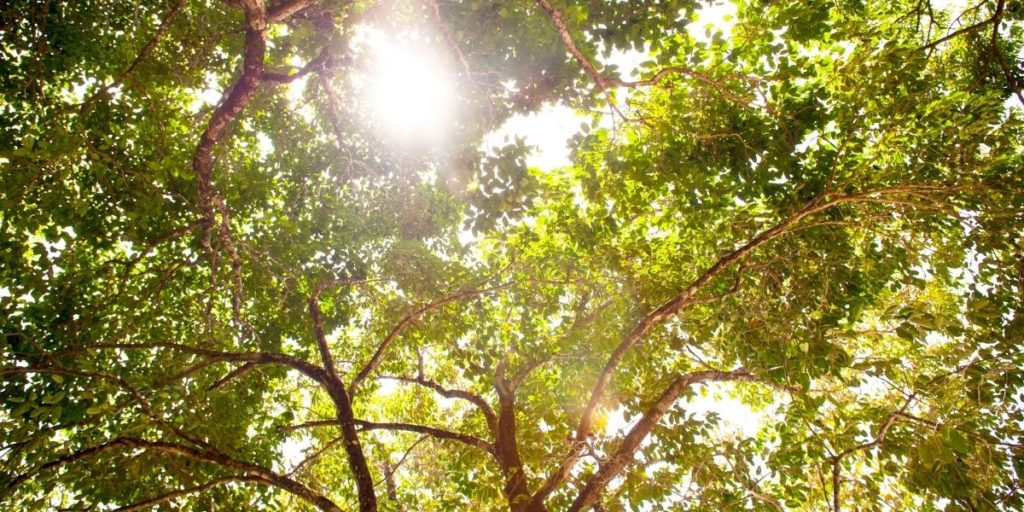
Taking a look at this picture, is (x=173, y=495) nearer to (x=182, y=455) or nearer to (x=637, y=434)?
Answer: (x=182, y=455)

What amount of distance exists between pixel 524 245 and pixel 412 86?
9.54 feet

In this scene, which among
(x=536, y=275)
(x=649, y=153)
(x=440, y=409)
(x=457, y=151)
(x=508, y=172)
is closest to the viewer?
(x=508, y=172)

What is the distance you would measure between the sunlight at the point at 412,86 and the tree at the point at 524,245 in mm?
176

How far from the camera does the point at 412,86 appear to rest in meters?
5.77

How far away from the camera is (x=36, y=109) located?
17.1ft

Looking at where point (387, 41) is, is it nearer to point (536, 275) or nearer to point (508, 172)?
point (508, 172)

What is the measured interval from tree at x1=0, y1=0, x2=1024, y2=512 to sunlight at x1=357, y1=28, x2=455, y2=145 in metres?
0.18

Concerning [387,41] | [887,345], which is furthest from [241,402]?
[887,345]

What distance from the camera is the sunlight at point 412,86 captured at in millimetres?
5609

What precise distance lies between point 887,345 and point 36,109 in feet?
39.8

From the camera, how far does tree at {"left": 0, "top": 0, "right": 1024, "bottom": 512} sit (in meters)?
4.51

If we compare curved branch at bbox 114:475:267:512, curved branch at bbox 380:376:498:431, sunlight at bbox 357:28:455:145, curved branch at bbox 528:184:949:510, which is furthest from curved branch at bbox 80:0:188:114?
curved branch at bbox 528:184:949:510

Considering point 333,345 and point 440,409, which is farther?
point 440,409

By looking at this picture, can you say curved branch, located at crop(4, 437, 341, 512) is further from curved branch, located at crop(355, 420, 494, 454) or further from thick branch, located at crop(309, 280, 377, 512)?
curved branch, located at crop(355, 420, 494, 454)
